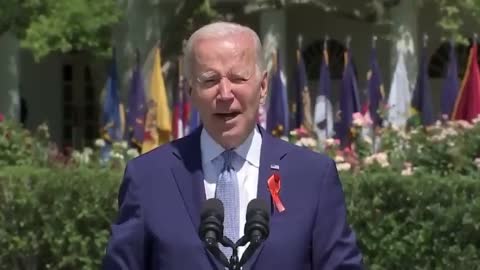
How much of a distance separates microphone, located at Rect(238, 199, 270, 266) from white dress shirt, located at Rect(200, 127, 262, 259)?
0.23 m

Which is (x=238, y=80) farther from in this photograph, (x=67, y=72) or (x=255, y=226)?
(x=67, y=72)

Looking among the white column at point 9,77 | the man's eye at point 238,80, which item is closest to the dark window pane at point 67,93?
the white column at point 9,77

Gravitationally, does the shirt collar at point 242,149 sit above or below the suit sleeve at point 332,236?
above

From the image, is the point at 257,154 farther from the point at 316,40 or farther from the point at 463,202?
the point at 316,40

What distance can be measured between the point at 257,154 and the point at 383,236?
3.77 metres

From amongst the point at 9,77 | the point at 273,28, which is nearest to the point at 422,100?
the point at 273,28

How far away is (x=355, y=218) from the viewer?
6.98 metres

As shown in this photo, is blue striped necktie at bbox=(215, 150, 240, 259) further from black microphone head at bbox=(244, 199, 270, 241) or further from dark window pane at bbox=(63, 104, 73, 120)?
dark window pane at bbox=(63, 104, 73, 120)

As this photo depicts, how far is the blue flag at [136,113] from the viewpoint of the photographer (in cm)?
1439

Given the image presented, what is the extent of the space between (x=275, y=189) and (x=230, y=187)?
126 millimetres

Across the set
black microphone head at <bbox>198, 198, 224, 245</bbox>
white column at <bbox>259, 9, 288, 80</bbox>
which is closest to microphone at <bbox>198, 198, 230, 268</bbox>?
black microphone head at <bbox>198, 198, 224, 245</bbox>

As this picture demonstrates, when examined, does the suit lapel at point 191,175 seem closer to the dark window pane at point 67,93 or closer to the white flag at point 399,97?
the white flag at point 399,97

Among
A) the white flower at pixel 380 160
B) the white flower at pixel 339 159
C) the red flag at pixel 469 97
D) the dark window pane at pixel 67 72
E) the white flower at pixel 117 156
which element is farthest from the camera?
the dark window pane at pixel 67 72

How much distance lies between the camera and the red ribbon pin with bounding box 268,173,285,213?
10.5 ft
